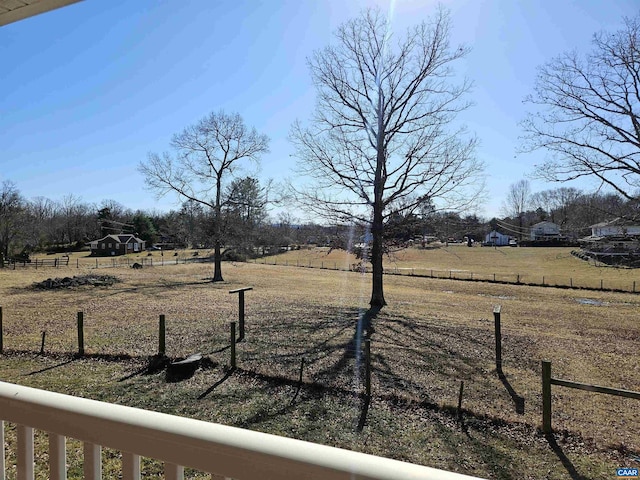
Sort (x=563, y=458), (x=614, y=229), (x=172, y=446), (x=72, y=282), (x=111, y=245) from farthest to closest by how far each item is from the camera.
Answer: (x=111, y=245), (x=72, y=282), (x=614, y=229), (x=563, y=458), (x=172, y=446)

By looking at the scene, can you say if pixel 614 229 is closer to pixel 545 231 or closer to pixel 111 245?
pixel 545 231

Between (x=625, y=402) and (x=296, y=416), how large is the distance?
3.74 meters

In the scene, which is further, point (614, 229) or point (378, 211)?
point (378, 211)

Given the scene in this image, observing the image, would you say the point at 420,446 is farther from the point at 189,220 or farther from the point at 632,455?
the point at 189,220

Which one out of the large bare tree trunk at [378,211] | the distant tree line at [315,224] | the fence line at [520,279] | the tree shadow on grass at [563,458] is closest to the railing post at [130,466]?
the tree shadow on grass at [563,458]

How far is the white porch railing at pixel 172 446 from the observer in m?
0.67

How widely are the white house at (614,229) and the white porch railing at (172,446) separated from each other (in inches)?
328

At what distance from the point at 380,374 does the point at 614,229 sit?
560cm

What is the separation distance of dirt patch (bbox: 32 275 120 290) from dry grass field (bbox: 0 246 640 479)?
3.46 m

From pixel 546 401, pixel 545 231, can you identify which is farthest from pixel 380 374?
pixel 545 231

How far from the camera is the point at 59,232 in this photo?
145 ft

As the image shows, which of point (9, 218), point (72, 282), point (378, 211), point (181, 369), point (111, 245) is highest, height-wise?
point (9, 218)

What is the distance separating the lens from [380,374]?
5109 millimetres

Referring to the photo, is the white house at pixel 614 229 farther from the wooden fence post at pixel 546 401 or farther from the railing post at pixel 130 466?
the railing post at pixel 130 466
